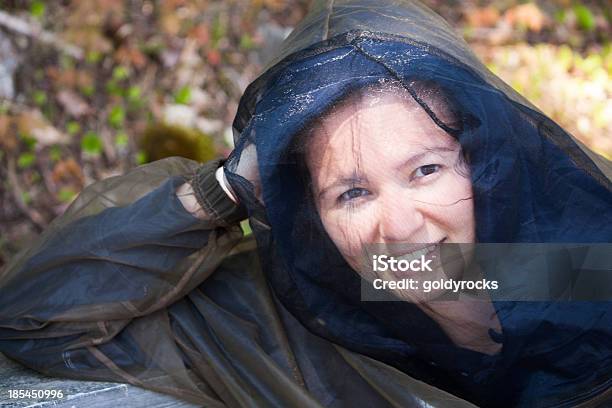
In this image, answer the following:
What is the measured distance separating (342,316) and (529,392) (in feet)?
1.46

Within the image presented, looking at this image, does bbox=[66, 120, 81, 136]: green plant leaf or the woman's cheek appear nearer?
the woman's cheek

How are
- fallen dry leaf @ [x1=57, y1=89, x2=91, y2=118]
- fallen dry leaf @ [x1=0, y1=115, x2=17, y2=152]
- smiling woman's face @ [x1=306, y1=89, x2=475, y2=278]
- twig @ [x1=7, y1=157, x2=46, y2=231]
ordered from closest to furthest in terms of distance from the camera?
smiling woman's face @ [x1=306, y1=89, x2=475, y2=278], twig @ [x1=7, y1=157, x2=46, y2=231], fallen dry leaf @ [x1=0, y1=115, x2=17, y2=152], fallen dry leaf @ [x1=57, y1=89, x2=91, y2=118]

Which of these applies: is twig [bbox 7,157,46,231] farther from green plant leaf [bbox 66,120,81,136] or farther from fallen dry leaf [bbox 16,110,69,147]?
green plant leaf [bbox 66,120,81,136]

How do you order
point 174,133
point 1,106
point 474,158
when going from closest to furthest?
point 474,158 → point 174,133 → point 1,106

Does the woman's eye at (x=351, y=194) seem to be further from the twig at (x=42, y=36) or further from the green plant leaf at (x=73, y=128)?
the twig at (x=42, y=36)

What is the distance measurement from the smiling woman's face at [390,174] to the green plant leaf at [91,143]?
9.17ft

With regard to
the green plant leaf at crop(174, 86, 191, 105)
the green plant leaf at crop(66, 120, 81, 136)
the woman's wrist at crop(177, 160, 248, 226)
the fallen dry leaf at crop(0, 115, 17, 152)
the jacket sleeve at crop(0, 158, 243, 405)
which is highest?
the green plant leaf at crop(174, 86, 191, 105)

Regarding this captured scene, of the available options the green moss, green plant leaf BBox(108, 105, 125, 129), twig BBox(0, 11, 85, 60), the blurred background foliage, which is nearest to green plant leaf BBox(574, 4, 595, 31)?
the blurred background foliage

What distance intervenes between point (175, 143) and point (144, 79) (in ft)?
3.26

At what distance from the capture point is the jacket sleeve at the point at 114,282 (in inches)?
73.2

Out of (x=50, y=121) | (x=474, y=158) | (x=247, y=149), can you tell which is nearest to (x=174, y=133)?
(x=50, y=121)

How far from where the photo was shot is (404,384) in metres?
1.75

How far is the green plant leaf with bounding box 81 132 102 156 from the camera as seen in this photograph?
13.6 feet

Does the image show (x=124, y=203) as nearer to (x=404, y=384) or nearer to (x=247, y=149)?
(x=247, y=149)
